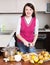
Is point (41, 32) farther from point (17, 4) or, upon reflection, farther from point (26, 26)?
point (26, 26)

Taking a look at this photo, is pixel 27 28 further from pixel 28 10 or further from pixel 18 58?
pixel 18 58

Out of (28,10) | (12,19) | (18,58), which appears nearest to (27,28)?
(28,10)

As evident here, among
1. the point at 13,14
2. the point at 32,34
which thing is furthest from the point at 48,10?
the point at 32,34

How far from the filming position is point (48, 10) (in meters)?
4.28

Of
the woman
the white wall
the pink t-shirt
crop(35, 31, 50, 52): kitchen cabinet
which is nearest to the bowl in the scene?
the woman

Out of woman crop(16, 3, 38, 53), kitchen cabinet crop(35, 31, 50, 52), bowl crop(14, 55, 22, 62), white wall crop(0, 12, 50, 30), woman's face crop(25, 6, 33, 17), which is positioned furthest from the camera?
white wall crop(0, 12, 50, 30)

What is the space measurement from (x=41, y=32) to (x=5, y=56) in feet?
7.45

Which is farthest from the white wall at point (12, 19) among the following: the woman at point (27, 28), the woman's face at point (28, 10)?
the woman's face at point (28, 10)

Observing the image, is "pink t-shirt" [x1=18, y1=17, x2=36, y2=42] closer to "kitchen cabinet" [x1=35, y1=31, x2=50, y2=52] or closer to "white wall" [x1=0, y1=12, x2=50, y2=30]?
"kitchen cabinet" [x1=35, y1=31, x2=50, y2=52]

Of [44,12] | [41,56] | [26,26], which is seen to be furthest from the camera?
[44,12]

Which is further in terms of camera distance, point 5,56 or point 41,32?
point 41,32

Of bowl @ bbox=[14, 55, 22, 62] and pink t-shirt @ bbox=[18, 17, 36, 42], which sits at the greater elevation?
pink t-shirt @ bbox=[18, 17, 36, 42]

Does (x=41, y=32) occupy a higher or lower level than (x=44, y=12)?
lower

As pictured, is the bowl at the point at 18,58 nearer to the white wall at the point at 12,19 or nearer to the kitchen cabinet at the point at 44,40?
the kitchen cabinet at the point at 44,40
